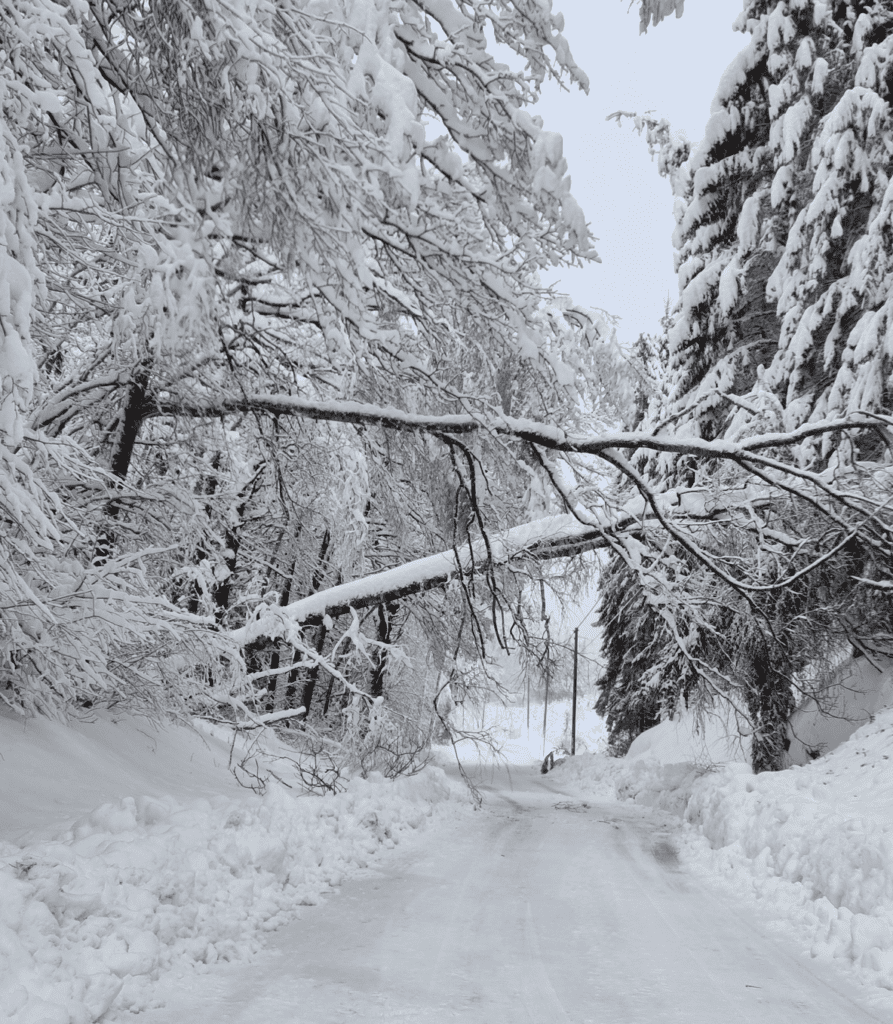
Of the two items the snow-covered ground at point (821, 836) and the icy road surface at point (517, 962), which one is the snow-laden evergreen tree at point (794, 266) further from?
the icy road surface at point (517, 962)

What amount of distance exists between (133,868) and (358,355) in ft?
10.6

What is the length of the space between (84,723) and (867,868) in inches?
274

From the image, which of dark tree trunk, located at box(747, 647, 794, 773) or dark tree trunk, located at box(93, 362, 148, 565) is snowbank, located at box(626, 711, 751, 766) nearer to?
dark tree trunk, located at box(747, 647, 794, 773)

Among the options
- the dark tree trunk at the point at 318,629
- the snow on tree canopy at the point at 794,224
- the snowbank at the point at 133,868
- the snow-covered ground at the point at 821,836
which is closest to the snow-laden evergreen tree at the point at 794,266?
the snow on tree canopy at the point at 794,224

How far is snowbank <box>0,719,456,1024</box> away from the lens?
3.67 metres

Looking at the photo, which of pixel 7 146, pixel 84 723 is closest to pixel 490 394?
pixel 7 146

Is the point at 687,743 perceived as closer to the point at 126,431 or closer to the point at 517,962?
the point at 126,431

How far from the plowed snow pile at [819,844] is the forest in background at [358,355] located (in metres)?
1.56

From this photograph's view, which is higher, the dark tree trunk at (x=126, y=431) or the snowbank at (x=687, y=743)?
the dark tree trunk at (x=126, y=431)

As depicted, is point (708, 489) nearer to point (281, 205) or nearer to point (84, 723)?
point (281, 205)

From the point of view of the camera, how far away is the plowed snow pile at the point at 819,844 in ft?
18.3

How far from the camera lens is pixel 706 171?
1566 cm

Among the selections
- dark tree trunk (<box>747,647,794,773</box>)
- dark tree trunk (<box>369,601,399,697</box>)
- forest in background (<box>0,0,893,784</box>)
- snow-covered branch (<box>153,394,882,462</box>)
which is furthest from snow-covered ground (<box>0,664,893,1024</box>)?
snow-covered branch (<box>153,394,882,462</box>)

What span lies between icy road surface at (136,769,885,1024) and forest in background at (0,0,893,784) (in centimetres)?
170
